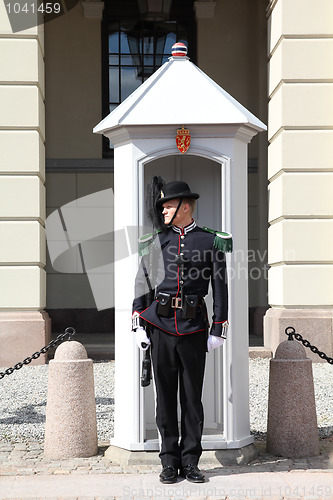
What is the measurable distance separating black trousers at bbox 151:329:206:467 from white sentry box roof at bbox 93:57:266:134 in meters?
1.45

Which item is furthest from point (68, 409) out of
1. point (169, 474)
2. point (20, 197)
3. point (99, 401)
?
point (20, 197)

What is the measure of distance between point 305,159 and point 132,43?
218 inches

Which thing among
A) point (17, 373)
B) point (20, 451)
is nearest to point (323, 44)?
point (17, 373)

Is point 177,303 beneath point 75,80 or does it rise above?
beneath

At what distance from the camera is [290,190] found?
1004 cm

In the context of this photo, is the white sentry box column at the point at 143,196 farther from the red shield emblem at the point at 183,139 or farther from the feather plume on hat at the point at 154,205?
the feather plume on hat at the point at 154,205

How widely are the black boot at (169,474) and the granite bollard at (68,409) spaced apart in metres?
0.91

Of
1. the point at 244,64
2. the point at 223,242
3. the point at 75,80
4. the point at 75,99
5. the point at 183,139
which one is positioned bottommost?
the point at 223,242

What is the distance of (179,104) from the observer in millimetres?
5266

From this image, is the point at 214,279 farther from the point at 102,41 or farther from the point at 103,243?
the point at 102,41

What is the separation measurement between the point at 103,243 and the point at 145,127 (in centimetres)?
876

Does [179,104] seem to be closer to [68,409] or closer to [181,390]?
Result: [181,390]

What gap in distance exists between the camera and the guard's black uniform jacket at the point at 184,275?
15.9 ft

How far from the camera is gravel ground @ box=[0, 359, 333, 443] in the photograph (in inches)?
257
